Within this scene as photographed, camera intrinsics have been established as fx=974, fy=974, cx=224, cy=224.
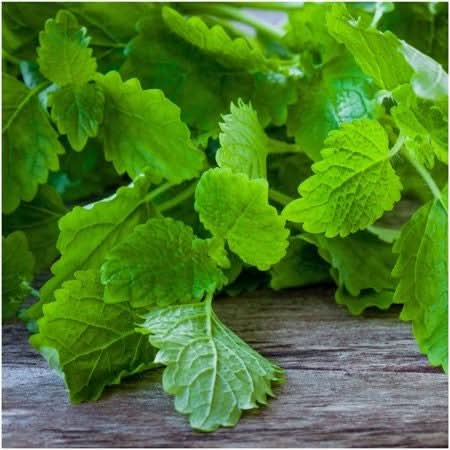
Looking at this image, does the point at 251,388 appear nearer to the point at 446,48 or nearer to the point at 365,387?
the point at 365,387

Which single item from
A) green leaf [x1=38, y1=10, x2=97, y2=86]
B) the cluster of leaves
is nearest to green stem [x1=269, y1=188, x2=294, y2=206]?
the cluster of leaves

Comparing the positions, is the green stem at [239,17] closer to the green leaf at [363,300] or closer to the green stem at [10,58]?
the green stem at [10,58]

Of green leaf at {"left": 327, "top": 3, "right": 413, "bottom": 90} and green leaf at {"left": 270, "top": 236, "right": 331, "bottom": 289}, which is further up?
green leaf at {"left": 327, "top": 3, "right": 413, "bottom": 90}

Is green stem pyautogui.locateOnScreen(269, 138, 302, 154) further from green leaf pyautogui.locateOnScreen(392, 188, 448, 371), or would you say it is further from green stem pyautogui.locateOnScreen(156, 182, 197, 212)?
green leaf pyautogui.locateOnScreen(392, 188, 448, 371)

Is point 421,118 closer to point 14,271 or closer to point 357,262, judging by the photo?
point 357,262

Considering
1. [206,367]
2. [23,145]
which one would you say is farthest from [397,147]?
[23,145]

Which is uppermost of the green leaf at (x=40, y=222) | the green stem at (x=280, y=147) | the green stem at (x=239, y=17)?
the green stem at (x=239, y=17)

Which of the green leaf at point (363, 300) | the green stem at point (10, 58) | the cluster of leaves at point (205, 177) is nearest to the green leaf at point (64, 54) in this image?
the cluster of leaves at point (205, 177)
